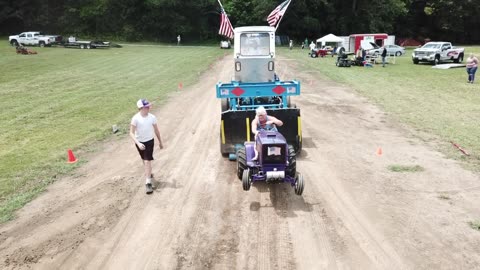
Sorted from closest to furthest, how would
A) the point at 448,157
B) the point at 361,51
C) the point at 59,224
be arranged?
the point at 59,224 → the point at 448,157 → the point at 361,51

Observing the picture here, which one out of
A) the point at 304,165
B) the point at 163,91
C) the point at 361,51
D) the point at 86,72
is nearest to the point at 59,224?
the point at 304,165

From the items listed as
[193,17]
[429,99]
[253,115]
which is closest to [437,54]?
[429,99]

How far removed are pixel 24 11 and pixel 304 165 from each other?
68937 mm

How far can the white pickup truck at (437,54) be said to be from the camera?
1282 inches

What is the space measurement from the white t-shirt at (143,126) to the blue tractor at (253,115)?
Answer: 177 centimetres

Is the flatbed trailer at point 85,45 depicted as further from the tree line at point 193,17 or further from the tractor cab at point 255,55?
the tractor cab at point 255,55

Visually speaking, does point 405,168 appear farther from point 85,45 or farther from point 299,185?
point 85,45

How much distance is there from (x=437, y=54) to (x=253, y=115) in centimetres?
2785

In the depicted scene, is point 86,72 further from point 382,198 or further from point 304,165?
point 382,198

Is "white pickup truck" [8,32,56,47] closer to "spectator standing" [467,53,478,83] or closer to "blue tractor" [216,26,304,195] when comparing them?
"blue tractor" [216,26,304,195]

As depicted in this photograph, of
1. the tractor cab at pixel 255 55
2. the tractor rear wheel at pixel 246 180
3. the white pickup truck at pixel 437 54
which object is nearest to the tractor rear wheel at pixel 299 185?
the tractor rear wheel at pixel 246 180

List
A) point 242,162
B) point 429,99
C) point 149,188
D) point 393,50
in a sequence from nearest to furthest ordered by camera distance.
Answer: point 242,162 → point 149,188 → point 429,99 → point 393,50

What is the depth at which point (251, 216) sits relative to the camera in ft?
23.1

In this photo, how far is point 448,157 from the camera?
395 inches
